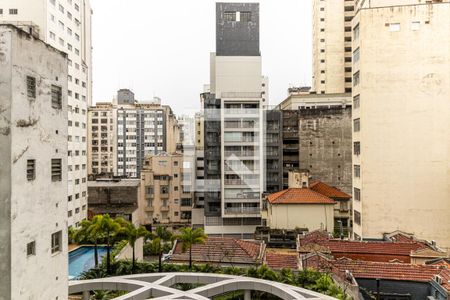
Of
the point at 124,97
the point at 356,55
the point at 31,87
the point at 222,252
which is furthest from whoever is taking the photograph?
the point at 124,97

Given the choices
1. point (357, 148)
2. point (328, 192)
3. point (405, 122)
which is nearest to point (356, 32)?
point (405, 122)

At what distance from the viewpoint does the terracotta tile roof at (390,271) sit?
72.9 feet

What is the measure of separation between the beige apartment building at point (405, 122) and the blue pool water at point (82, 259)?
797 inches

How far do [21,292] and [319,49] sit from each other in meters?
72.7

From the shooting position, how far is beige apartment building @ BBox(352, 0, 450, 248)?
108 feet

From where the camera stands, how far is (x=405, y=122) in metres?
33.4

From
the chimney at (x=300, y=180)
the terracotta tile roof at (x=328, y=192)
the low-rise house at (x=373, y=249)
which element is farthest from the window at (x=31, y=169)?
the terracotta tile roof at (x=328, y=192)

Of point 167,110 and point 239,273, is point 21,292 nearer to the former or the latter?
point 239,273

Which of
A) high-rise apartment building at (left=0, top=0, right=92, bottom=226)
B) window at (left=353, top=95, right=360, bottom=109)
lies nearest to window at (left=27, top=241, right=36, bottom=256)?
window at (left=353, top=95, right=360, bottom=109)

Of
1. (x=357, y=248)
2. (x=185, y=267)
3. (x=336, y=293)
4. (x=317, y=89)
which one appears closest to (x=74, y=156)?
(x=185, y=267)

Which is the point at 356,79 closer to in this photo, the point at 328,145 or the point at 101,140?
the point at 328,145

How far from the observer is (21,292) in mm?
12523

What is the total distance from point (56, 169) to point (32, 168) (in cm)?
171

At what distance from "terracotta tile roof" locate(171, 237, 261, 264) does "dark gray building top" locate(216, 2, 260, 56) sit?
96.1 ft
